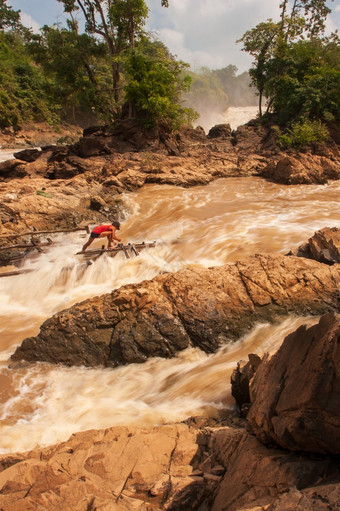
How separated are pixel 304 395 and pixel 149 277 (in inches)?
201

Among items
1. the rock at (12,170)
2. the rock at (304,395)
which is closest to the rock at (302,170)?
the rock at (12,170)

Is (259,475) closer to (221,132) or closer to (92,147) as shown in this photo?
(92,147)

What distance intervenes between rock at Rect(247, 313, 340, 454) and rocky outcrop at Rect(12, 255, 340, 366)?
7.51ft

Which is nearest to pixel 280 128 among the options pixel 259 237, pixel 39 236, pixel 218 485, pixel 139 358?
pixel 259 237

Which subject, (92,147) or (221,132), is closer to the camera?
(92,147)

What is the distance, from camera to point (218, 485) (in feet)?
7.20

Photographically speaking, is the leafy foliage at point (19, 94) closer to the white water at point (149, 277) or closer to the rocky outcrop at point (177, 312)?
the white water at point (149, 277)

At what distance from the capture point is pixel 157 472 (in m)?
2.46

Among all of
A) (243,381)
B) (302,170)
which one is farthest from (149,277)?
(302,170)

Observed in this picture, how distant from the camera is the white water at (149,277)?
3.76 metres

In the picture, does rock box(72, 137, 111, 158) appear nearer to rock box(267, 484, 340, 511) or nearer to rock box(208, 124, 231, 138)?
rock box(208, 124, 231, 138)

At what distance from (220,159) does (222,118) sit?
35.4m

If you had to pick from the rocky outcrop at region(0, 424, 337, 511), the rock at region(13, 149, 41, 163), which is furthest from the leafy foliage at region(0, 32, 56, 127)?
Result: the rocky outcrop at region(0, 424, 337, 511)

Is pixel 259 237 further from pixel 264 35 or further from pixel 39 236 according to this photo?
pixel 264 35
